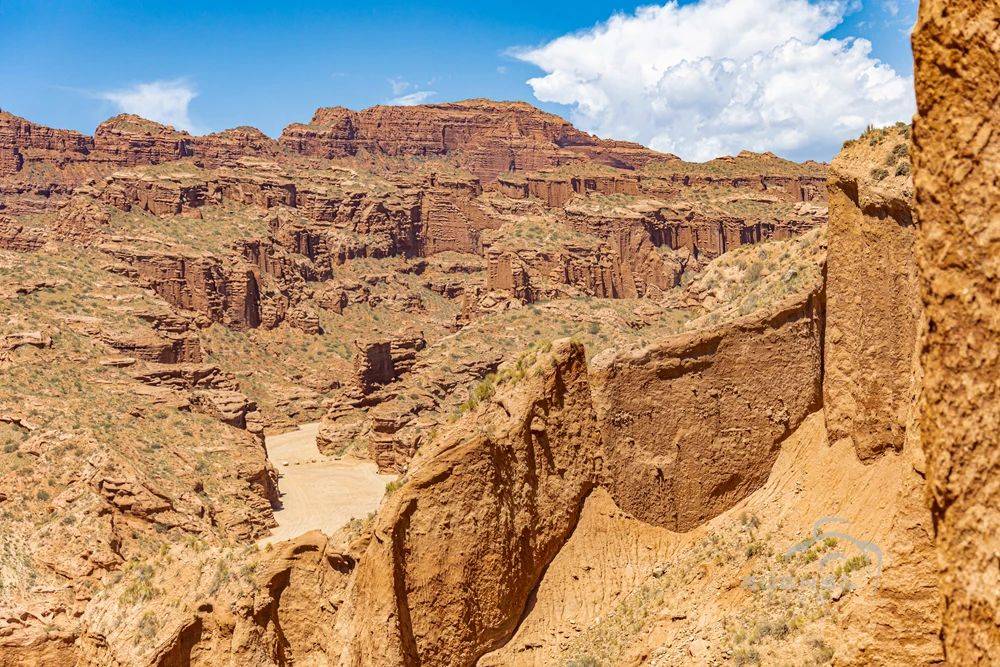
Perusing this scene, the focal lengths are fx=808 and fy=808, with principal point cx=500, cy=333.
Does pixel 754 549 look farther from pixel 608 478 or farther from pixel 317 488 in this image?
pixel 317 488

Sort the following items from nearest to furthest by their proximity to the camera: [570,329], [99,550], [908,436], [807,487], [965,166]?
1. [965,166]
2. [908,436]
3. [807,487]
4. [99,550]
5. [570,329]

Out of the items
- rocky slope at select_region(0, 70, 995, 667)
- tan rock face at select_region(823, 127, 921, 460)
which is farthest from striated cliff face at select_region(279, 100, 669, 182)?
tan rock face at select_region(823, 127, 921, 460)

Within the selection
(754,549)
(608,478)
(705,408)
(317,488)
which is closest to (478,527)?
→ (608,478)

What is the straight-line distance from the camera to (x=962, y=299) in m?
4.36

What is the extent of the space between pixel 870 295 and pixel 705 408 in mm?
4022

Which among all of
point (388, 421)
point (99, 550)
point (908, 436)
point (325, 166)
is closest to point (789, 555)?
point (908, 436)

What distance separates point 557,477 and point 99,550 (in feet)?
69.8

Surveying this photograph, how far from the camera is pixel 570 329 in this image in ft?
201

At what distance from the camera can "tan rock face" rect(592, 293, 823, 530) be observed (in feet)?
55.7

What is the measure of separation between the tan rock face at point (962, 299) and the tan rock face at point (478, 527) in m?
11.8

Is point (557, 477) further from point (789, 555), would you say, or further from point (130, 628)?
point (130, 628)

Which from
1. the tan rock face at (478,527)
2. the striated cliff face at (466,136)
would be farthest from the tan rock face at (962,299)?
the striated cliff face at (466,136)

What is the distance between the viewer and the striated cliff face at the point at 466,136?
158875 millimetres

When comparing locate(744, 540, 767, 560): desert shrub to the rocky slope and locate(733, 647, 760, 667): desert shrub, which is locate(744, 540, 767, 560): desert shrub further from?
locate(733, 647, 760, 667): desert shrub
